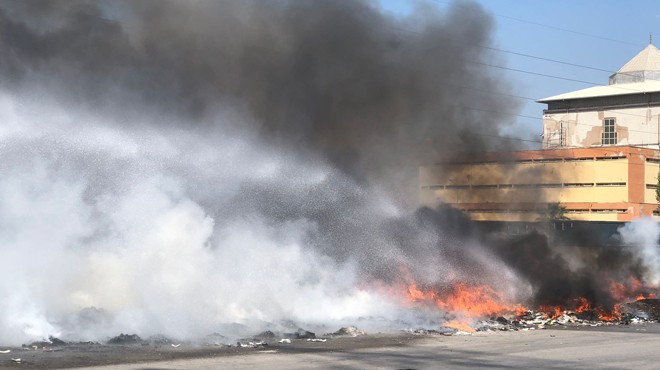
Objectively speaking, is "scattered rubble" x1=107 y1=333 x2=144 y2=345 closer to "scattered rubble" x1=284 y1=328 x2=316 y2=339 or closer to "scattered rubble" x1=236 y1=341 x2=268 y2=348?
"scattered rubble" x1=236 y1=341 x2=268 y2=348

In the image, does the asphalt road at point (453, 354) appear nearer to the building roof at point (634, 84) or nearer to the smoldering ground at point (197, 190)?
the smoldering ground at point (197, 190)

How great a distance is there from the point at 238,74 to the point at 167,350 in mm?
10175

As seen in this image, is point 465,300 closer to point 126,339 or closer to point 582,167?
point 126,339

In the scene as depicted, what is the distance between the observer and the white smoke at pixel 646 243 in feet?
115

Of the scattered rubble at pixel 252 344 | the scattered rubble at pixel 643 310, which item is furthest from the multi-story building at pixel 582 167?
the scattered rubble at pixel 252 344

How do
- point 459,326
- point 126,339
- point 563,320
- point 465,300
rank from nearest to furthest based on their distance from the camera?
point 126,339
point 459,326
point 563,320
point 465,300

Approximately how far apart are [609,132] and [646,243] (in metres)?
56.8

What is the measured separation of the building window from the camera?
90562mm

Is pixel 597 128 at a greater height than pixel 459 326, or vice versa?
pixel 597 128

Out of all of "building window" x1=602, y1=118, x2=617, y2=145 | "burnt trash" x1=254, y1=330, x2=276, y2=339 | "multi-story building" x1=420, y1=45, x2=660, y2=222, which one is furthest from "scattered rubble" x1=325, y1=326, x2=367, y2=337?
"building window" x1=602, y1=118, x2=617, y2=145

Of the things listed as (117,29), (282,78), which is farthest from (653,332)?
(117,29)

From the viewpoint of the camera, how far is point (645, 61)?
10250 centimetres

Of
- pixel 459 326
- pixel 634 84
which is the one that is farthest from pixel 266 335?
pixel 634 84

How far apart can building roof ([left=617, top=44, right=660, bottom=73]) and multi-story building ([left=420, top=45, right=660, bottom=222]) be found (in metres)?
0.05
